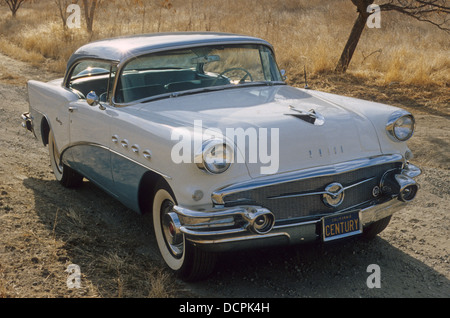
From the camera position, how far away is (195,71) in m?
4.55

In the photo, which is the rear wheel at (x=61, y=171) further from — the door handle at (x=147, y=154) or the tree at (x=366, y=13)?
the tree at (x=366, y=13)

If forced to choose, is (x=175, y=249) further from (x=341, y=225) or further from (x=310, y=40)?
(x=310, y=40)

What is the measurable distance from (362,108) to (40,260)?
2425mm

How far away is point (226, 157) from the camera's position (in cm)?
324

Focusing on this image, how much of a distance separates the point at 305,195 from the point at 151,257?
1.23 metres

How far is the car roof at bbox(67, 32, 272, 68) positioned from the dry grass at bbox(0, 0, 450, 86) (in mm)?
6309

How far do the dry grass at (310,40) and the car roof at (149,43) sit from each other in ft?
20.7

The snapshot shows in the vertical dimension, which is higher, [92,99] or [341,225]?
[92,99]

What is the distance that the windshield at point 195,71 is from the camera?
4.32 m

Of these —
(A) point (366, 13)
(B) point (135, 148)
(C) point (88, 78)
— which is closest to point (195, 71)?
(B) point (135, 148)

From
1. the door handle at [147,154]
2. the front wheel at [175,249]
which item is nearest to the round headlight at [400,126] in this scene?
the front wheel at [175,249]

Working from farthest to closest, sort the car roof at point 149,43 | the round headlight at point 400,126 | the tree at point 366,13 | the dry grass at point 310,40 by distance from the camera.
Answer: the dry grass at point 310,40 → the tree at point 366,13 → the car roof at point 149,43 → the round headlight at point 400,126

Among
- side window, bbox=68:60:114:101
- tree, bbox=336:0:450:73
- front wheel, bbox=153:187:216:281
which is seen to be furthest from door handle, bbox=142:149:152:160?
tree, bbox=336:0:450:73
